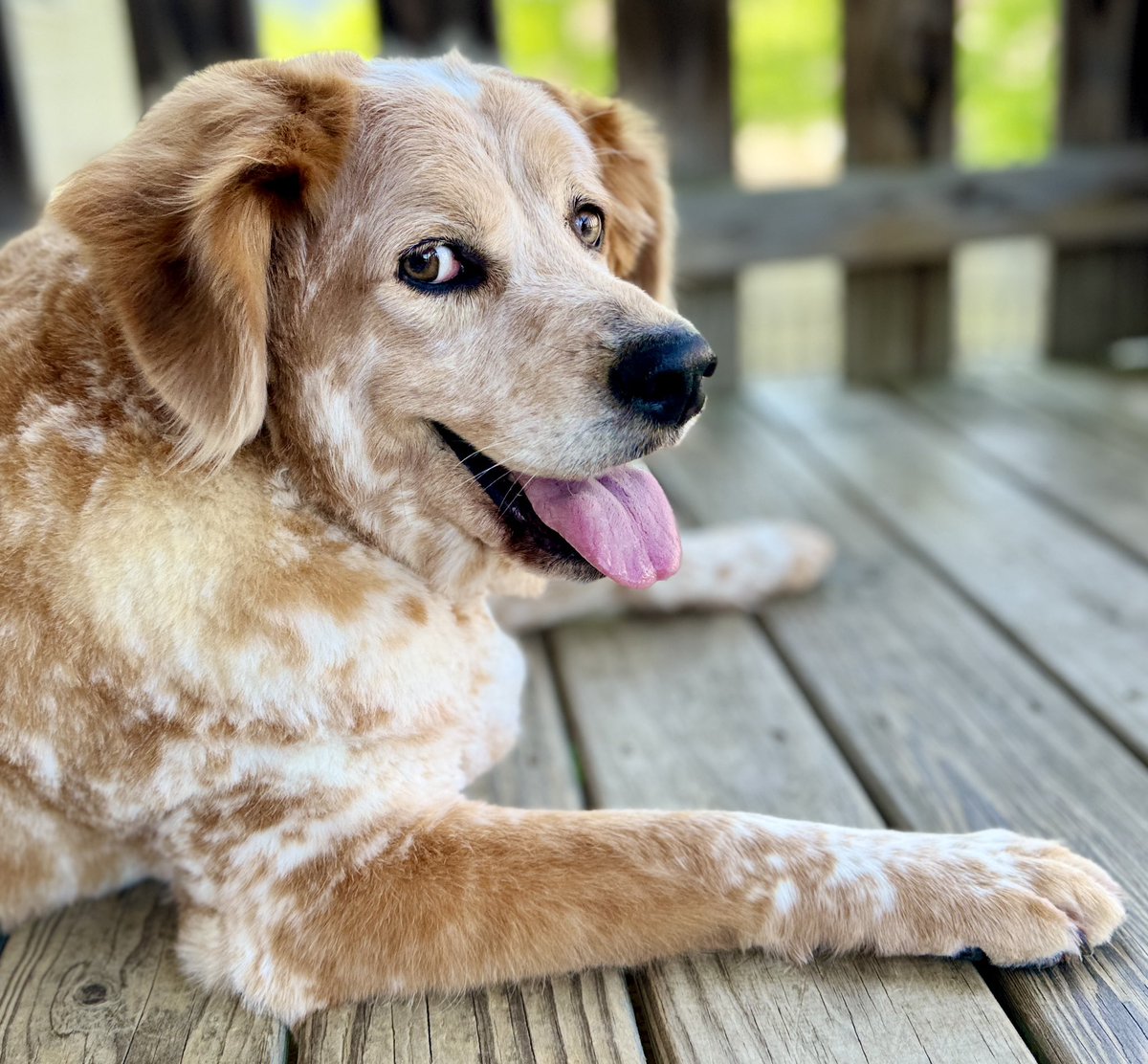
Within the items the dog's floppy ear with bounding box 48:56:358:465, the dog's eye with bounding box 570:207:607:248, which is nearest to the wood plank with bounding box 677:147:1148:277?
the dog's eye with bounding box 570:207:607:248

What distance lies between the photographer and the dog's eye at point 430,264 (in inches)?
57.0

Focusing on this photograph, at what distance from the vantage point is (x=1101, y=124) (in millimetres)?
4082

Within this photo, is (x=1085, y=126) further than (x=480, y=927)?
Yes

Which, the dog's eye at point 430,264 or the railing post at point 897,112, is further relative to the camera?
the railing post at point 897,112

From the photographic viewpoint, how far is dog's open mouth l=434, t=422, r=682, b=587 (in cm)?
153

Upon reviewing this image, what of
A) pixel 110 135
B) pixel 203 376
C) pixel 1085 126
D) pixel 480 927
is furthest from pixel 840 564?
pixel 110 135

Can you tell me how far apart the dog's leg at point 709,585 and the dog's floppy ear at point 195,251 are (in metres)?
1.14

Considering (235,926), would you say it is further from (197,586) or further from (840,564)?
(840,564)

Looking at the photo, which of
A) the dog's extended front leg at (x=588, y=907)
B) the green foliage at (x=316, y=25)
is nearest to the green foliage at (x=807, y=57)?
the green foliage at (x=316, y=25)

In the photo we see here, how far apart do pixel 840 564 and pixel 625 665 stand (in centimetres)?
69

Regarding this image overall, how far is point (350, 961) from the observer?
1363 millimetres

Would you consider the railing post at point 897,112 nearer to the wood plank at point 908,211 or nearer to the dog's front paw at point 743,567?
the wood plank at point 908,211

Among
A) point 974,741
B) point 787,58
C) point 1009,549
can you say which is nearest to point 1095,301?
point 1009,549

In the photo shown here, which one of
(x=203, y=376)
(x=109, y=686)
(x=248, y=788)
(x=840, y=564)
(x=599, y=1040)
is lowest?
(x=840, y=564)
